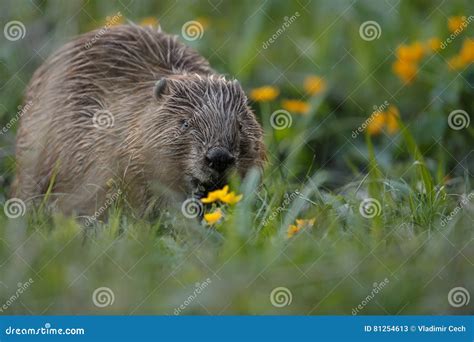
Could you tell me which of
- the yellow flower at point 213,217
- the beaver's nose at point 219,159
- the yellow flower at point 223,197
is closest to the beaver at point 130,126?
the beaver's nose at point 219,159

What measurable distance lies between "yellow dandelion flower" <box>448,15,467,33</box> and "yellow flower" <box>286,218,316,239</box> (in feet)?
10.8

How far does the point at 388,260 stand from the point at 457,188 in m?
2.04

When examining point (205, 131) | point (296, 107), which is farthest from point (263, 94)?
point (205, 131)

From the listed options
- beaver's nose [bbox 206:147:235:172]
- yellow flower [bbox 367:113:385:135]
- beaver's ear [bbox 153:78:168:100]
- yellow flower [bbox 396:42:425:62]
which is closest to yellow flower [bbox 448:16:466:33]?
yellow flower [bbox 396:42:425:62]

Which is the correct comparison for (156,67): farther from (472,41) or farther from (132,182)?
(472,41)

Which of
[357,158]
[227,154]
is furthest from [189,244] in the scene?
[357,158]

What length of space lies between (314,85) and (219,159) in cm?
306

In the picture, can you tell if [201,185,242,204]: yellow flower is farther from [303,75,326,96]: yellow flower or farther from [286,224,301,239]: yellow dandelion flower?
[303,75,326,96]: yellow flower

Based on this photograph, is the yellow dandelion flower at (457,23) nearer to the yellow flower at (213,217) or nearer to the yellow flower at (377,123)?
the yellow flower at (377,123)

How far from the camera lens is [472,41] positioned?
833 centimetres

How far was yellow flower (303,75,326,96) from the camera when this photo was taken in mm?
8461

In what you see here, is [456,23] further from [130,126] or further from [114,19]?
[130,126]

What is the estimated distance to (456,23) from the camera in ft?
26.9

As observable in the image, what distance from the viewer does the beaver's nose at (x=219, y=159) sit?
5.63m
